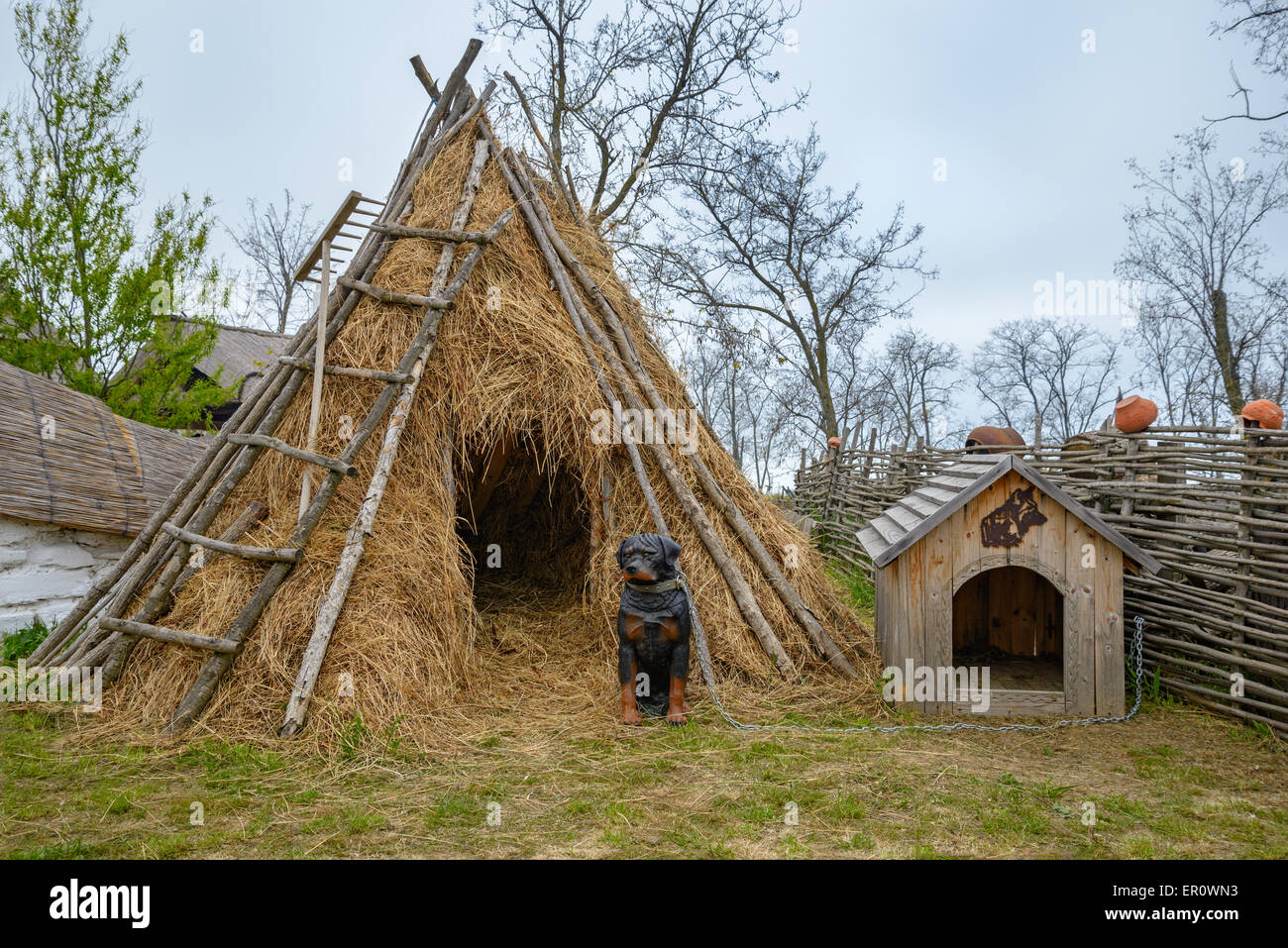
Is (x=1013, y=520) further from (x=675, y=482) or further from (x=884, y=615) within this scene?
(x=675, y=482)

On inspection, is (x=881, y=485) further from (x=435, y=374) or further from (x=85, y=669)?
(x=85, y=669)

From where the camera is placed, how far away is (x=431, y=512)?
605 cm

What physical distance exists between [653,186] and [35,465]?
10204 millimetres

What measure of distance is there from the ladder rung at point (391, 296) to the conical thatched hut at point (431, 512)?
0.8 inches

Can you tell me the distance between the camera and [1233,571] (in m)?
5.90

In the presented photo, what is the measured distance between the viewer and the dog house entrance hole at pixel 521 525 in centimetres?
873

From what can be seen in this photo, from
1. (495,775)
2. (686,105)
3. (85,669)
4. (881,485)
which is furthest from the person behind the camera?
(686,105)

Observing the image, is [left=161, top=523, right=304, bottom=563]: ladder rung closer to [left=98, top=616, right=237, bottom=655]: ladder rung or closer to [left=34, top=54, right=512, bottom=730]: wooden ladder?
[left=34, top=54, right=512, bottom=730]: wooden ladder

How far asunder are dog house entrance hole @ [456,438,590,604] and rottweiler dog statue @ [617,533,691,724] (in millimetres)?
3127

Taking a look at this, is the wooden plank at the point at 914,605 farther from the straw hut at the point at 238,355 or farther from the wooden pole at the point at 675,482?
the straw hut at the point at 238,355

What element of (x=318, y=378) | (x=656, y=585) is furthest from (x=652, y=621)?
(x=318, y=378)

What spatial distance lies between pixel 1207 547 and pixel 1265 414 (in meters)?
2.04

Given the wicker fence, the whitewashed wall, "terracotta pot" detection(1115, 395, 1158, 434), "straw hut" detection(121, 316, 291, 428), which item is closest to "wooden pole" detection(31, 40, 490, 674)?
the whitewashed wall
